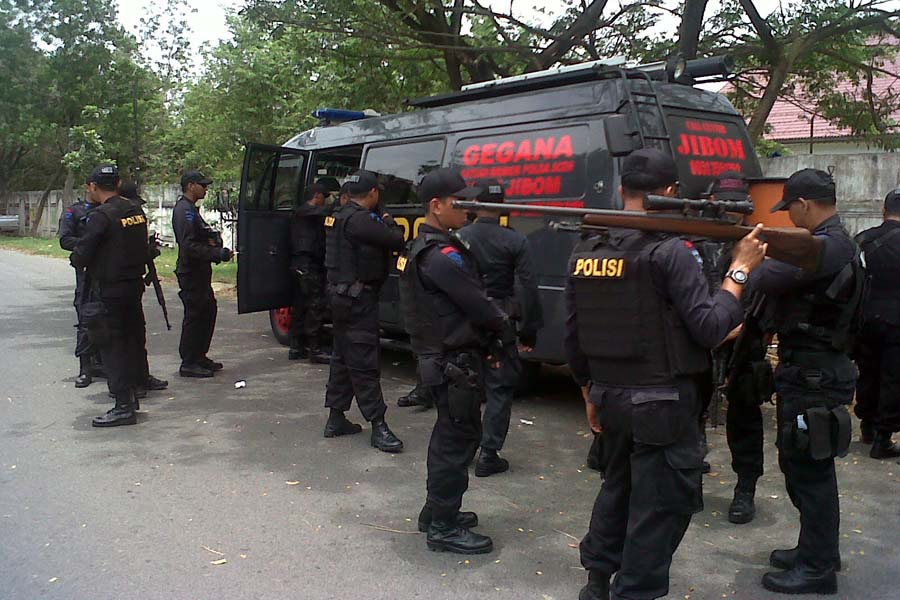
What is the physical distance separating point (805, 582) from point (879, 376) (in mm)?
2507

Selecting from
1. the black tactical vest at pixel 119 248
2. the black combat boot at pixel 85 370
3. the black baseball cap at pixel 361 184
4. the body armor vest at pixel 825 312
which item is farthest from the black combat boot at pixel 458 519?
the black combat boot at pixel 85 370

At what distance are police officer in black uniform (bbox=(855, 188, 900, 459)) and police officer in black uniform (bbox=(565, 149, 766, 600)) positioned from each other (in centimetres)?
286

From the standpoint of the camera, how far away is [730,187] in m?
5.76

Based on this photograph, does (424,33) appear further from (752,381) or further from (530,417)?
(752,381)

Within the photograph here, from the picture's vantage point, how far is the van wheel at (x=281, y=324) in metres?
9.18

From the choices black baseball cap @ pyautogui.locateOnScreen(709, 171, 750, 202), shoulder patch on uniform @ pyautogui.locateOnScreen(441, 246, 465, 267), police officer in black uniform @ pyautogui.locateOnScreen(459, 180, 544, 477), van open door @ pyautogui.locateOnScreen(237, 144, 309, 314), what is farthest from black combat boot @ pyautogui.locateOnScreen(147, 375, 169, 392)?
black baseball cap @ pyautogui.locateOnScreen(709, 171, 750, 202)

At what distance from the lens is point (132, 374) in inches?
240

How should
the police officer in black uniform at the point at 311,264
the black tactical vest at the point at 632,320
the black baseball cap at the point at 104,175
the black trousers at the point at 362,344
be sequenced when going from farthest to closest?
the police officer in black uniform at the point at 311,264 → the black baseball cap at the point at 104,175 → the black trousers at the point at 362,344 → the black tactical vest at the point at 632,320

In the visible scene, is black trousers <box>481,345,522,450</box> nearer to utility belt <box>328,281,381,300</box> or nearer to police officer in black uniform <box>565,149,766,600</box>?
utility belt <box>328,281,381,300</box>

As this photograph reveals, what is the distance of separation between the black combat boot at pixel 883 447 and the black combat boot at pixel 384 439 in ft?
10.1

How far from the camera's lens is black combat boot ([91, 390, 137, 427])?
594cm

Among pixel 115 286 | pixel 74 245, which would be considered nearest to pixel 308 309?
pixel 74 245

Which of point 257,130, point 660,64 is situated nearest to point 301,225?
point 660,64

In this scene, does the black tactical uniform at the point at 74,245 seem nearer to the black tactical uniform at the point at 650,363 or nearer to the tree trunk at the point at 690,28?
the black tactical uniform at the point at 650,363
